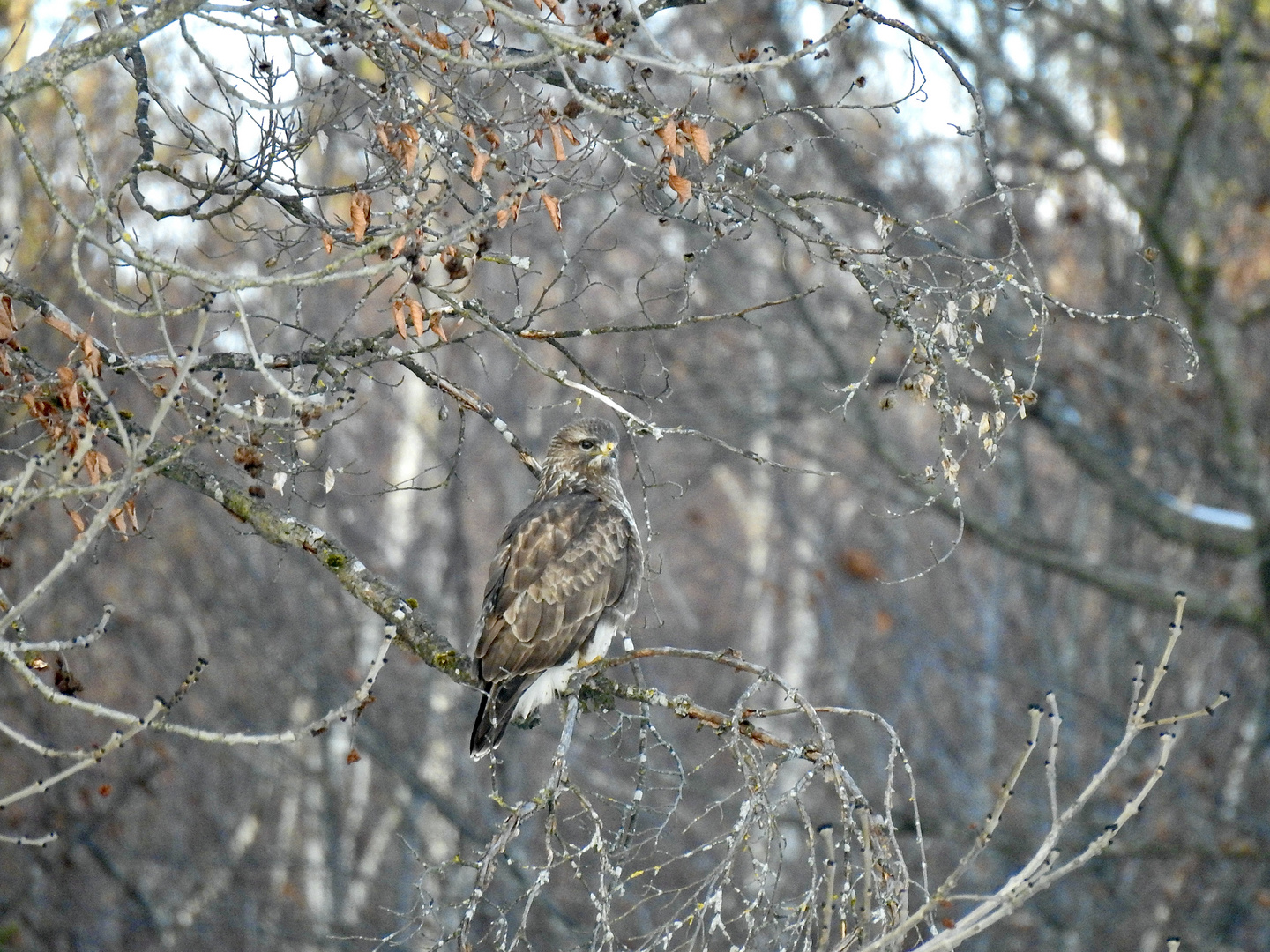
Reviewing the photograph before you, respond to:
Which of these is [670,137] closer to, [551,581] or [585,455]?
[551,581]

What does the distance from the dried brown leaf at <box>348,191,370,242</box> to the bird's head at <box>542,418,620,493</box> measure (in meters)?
2.86

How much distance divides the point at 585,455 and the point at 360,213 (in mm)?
3085

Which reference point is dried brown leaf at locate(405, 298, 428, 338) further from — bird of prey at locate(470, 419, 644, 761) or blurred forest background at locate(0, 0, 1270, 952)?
bird of prey at locate(470, 419, 644, 761)

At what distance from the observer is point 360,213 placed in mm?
3695

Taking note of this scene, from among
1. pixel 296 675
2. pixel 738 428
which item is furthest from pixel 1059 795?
pixel 296 675

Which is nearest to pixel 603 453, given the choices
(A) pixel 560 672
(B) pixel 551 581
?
(B) pixel 551 581

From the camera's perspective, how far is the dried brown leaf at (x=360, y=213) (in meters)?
3.69

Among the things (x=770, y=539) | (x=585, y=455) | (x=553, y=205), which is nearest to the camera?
(x=553, y=205)

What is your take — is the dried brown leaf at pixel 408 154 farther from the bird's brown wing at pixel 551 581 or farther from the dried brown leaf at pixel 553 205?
the bird's brown wing at pixel 551 581

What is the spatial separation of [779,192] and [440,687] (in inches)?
Result: 346

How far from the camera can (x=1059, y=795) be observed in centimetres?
1104

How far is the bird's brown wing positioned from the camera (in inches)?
226

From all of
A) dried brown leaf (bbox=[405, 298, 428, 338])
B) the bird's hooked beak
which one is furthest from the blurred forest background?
dried brown leaf (bbox=[405, 298, 428, 338])

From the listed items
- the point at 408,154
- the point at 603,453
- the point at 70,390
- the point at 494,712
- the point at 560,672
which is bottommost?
the point at 494,712
